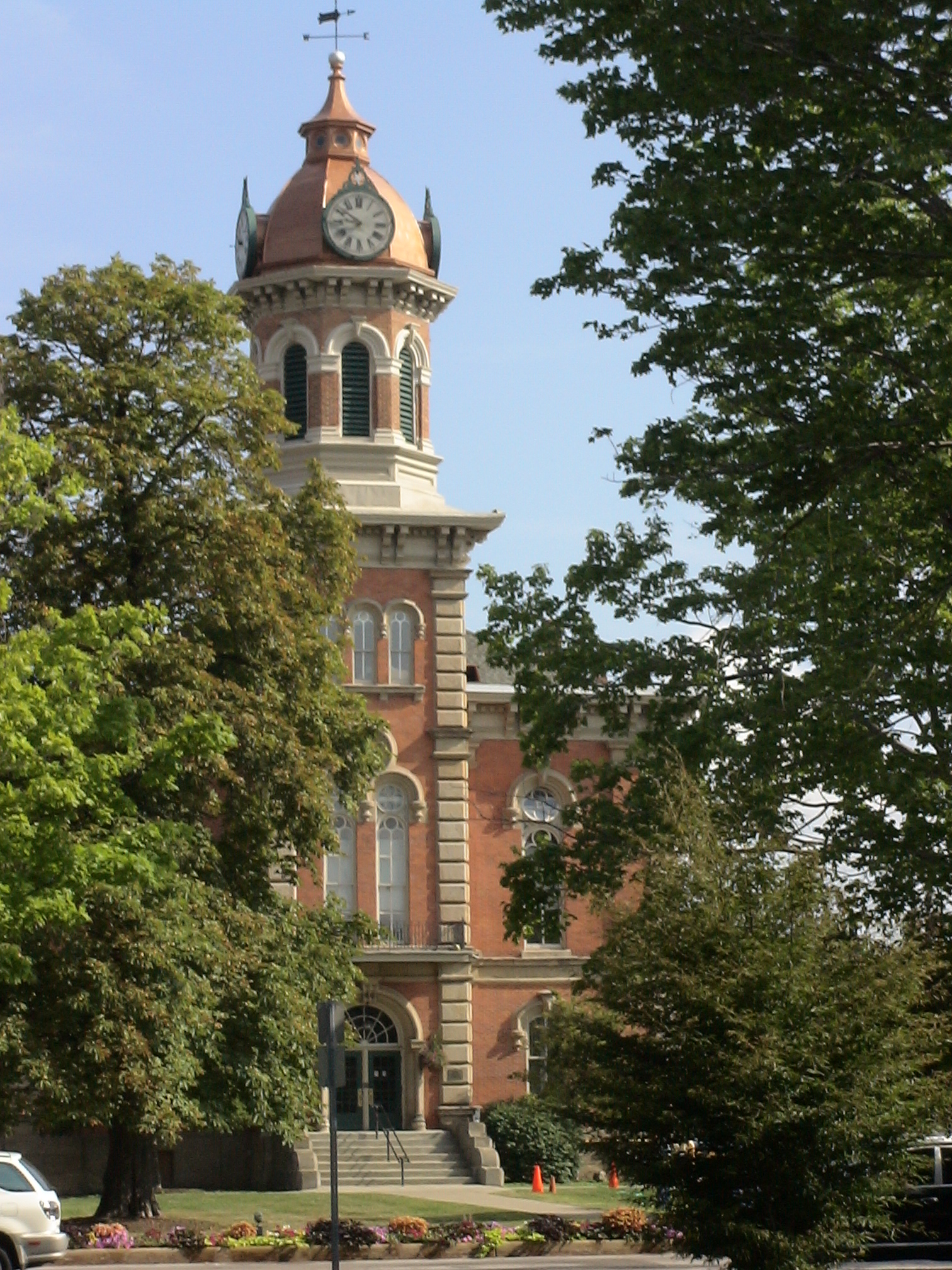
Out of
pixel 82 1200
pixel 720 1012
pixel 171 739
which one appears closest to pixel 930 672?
pixel 720 1012

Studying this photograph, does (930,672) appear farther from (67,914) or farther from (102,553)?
(102,553)

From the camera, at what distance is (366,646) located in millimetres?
44906

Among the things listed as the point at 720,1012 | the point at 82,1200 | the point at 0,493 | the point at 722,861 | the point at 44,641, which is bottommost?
the point at 82,1200

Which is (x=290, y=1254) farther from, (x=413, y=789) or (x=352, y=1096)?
(x=413, y=789)

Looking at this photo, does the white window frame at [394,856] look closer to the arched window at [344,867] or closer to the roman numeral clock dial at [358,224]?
the arched window at [344,867]

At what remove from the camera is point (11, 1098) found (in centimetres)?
2828

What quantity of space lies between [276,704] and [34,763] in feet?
24.9

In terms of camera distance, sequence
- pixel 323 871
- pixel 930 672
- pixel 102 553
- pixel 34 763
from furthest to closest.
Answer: pixel 323 871 → pixel 102 553 → pixel 34 763 → pixel 930 672

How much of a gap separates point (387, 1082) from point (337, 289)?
17.2m

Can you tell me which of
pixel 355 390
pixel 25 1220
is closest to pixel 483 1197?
pixel 25 1220

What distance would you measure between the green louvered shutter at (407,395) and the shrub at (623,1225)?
22.0 metres

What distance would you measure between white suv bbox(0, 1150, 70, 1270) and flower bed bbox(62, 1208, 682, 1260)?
4124mm

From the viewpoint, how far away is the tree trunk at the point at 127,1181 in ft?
99.7

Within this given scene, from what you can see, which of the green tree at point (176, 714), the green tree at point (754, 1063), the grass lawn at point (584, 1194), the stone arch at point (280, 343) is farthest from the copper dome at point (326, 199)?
the green tree at point (754, 1063)
